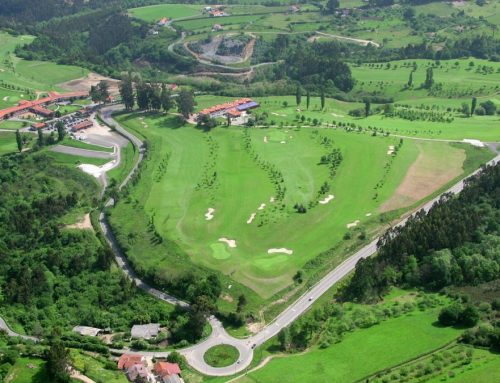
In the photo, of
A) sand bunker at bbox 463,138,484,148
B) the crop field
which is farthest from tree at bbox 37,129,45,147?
sand bunker at bbox 463,138,484,148

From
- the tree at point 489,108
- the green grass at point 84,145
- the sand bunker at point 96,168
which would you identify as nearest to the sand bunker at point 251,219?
the sand bunker at point 96,168

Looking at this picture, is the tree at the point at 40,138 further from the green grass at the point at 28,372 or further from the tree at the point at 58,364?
the tree at the point at 58,364

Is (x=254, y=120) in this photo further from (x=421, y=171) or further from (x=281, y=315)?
(x=281, y=315)

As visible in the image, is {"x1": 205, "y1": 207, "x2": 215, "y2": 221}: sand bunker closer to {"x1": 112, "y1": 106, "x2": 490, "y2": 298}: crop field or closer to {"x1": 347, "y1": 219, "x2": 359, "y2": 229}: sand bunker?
{"x1": 112, "y1": 106, "x2": 490, "y2": 298}: crop field

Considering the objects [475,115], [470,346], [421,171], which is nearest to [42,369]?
[470,346]

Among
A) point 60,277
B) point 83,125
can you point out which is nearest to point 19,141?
point 83,125

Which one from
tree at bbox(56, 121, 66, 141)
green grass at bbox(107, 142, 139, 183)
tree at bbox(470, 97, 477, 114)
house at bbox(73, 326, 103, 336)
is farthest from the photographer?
tree at bbox(470, 97, 477, 114)
